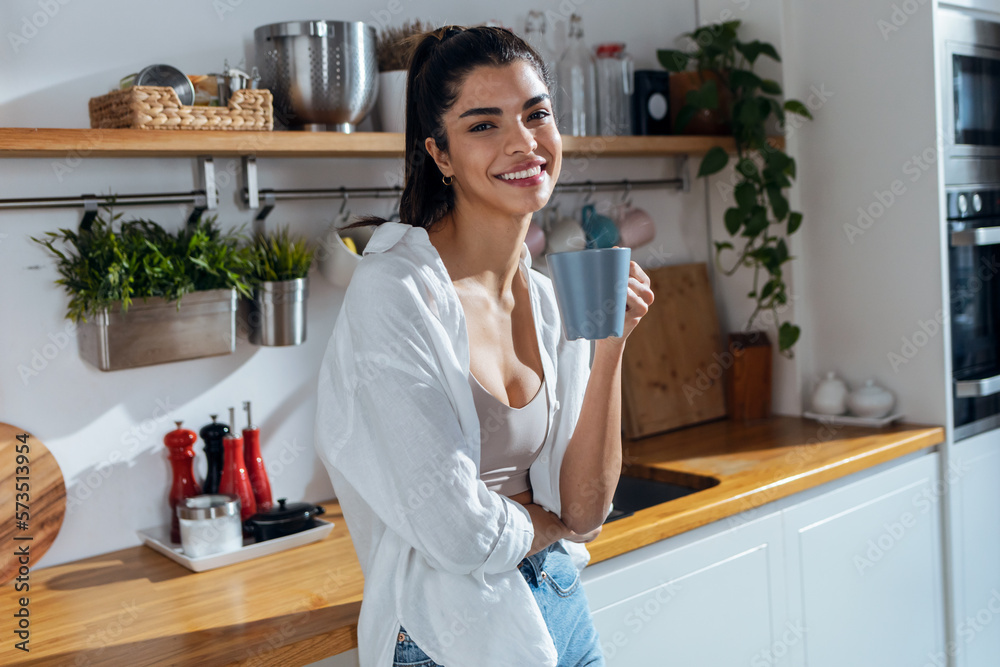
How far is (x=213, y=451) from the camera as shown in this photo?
66.7 inches

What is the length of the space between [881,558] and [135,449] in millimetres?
1564

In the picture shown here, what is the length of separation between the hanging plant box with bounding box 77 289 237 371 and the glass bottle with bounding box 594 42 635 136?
1.02 metres

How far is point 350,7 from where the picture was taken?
75.3 inches

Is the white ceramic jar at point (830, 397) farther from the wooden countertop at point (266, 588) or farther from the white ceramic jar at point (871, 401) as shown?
the wooden countertop at point (266, 588)

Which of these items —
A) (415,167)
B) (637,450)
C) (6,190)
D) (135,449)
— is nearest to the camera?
(415,167)

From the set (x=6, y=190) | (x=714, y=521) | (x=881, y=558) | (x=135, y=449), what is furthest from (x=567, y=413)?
(x=881, y=558)

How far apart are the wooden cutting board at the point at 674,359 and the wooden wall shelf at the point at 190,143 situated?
0.59 m

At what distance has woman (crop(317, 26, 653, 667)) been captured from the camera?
3.43ft

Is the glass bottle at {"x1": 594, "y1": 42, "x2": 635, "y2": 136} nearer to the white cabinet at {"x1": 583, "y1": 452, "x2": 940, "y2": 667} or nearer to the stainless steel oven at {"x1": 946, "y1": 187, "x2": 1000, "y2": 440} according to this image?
the stainless steel oven at {"x1": 946, "y1": 187, "x2": 1000, "y2": 440}

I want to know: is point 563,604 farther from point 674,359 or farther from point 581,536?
point 674,359

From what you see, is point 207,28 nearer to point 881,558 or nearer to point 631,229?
point 631,229

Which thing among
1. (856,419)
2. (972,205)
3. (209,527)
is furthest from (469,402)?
(972,205)

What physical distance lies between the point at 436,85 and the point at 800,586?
1.29m

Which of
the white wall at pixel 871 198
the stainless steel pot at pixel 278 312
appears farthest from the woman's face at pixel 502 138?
the white wall at pixel 871 198
